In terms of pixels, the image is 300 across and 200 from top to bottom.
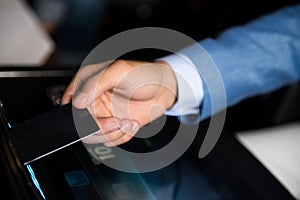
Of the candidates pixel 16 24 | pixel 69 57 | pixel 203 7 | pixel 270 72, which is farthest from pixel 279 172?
pixel 203 7

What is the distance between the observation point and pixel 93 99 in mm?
478

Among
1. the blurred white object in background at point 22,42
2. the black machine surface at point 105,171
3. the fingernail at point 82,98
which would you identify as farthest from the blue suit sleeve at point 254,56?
the blurred white object in background at point 22,42

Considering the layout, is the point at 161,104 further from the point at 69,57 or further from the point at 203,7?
the point at 203,7

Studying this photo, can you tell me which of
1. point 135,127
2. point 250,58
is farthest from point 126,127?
point 250,58

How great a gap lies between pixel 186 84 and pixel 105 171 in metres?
0.24

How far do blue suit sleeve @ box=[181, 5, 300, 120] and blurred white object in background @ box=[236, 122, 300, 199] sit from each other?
0.24 ft

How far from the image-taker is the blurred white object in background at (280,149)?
2.11 ft

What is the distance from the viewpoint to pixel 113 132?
48 centimetres

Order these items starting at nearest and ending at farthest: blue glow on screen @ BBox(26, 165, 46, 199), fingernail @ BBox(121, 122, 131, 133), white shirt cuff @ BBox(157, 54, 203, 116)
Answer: blue glow on screen @ BBox(26, 165, 46, 199)
fingernail @ BBox(121, 122, 131, 133)
white shirt cuff @ BBox(157, 54, 203, 116)

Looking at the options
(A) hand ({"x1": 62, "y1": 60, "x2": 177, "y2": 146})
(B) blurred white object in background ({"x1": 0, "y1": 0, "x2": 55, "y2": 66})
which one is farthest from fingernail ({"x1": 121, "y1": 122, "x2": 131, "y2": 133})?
(B) blurred white object in background ({"x1": 0, "y1": 0, "x2": 55, "y2": 66})

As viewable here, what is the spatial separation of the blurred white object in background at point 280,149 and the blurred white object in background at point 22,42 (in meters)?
0.44

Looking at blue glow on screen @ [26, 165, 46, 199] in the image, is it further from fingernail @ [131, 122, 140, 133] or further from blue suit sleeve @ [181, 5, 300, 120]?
blue suit sleeve @ [181, 5, 300, 120]

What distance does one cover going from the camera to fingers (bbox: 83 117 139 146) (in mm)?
472

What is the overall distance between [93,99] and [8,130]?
11 cm
